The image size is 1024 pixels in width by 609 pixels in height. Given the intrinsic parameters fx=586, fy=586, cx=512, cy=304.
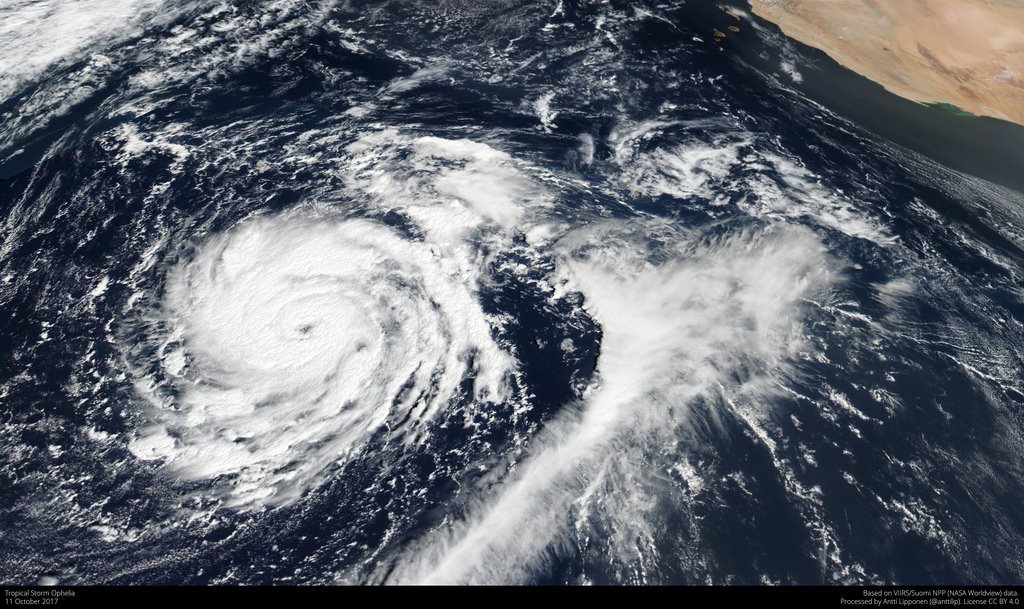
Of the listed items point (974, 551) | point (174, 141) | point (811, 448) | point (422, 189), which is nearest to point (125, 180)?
point (174, 141)

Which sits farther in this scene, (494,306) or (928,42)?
(928,42)

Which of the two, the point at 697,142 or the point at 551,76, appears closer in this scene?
the point at 697,142

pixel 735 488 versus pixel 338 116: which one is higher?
pixel 338 116

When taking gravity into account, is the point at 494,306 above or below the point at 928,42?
below

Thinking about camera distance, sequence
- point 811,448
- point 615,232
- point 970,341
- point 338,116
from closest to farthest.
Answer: point 811,448, point 970,341, point 615,232, point 338,116

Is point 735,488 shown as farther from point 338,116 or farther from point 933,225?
point 338,116

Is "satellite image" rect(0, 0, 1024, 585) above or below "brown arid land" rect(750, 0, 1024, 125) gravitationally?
below
